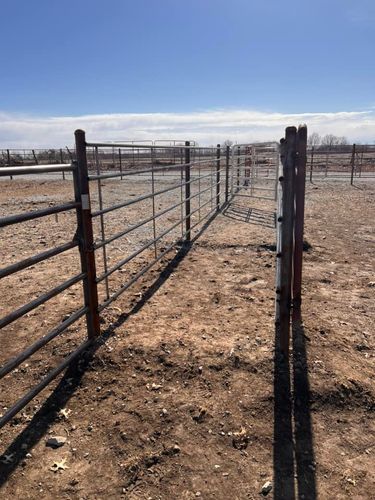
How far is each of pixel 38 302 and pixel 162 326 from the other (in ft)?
4.23

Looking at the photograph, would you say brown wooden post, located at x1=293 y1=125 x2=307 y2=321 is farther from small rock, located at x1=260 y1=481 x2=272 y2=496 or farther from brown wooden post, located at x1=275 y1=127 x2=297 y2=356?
small rock, located at x1=260 y1=481 x2=272 y2=496

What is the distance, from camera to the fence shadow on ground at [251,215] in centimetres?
837

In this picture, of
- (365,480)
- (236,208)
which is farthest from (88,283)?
(236,208)

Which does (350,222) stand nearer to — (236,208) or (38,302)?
(236,208)

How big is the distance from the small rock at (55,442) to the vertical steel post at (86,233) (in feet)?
3.44

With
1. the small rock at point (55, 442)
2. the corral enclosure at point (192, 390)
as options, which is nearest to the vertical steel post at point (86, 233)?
the corral enclosure at point (192, 390)

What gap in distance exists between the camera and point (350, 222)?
8.30 metres

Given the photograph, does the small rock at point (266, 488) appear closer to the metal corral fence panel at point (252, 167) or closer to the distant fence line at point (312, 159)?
the distant fence line at point (312, 159)

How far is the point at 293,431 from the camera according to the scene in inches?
91.7

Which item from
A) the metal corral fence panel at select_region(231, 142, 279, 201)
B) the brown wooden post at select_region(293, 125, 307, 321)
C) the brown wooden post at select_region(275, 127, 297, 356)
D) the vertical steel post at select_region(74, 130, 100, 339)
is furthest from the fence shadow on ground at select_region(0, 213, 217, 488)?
the metal corral fence panel at select_region(231, 142, 279, 201)

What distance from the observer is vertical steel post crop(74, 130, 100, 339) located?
2.88m

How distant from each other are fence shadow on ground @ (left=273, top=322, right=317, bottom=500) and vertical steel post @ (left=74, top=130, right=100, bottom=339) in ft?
4.96

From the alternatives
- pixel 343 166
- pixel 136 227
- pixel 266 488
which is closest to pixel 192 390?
pixel 266 488

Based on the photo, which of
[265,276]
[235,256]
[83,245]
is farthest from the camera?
[235,256]
